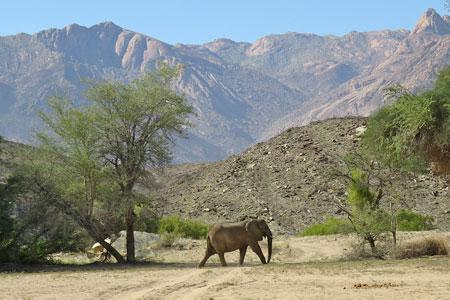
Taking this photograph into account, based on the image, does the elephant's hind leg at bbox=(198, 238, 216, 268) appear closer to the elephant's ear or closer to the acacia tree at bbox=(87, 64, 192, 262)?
the elephant's ear

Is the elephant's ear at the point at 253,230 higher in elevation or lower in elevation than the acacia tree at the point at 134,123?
lower

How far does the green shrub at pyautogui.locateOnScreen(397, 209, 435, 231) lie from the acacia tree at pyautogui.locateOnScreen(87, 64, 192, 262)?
16999 millimetres

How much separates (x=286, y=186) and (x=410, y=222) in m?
17.3

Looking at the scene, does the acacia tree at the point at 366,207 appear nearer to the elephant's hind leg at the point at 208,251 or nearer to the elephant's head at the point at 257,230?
the elephant's head at the point at 257,230

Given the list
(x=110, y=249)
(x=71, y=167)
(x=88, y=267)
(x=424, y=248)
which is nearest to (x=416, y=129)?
(x=424, y=248)

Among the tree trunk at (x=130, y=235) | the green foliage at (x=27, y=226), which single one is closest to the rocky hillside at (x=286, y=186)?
the tree trunk at (x=130, y=235)

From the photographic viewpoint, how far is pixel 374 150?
26172 mm

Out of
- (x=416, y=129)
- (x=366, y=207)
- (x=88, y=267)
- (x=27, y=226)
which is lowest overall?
(x=88, y=267)

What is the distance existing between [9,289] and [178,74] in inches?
460

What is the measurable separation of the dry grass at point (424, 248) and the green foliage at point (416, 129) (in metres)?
2.75

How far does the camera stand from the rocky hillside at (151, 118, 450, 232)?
50.1 m

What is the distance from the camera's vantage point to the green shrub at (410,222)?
3897 cm

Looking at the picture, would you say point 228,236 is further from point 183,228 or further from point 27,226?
point 183,228

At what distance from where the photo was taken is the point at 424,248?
84.6ft
